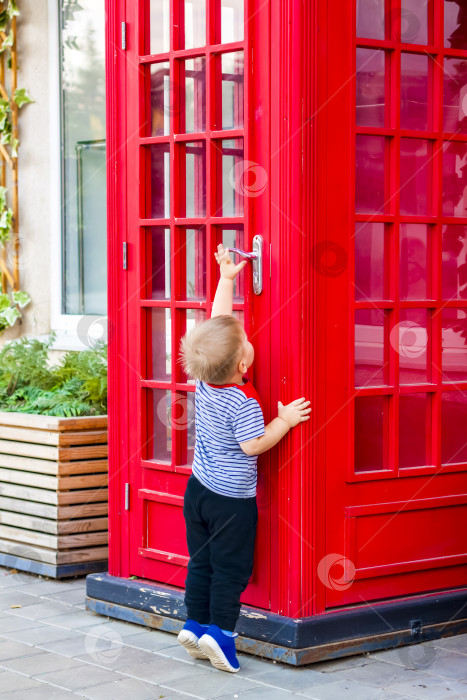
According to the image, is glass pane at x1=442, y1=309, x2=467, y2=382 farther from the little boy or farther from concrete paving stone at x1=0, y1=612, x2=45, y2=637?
concrete paving stone at x1=0, y1=612, x2=45, y2=637

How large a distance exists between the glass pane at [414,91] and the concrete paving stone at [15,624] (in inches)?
99.6

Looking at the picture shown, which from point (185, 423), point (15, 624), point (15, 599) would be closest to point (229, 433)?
point (185, 423)

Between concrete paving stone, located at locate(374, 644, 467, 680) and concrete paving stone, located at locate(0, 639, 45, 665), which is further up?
concrete paving stone, located at locate(374, 644, 467, 680)

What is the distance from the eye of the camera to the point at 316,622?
3.92 m

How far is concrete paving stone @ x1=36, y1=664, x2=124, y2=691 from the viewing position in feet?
12.4

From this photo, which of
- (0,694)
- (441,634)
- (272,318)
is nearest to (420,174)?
(272,318)

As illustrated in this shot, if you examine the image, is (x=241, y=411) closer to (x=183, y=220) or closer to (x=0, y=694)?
(x=183, y=220)

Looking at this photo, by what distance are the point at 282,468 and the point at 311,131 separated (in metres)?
1.22

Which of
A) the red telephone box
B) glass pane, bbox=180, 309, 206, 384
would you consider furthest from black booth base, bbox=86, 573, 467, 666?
glass pane, bbox=180, 309, 206, 384

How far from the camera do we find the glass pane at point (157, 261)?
4.48 metres

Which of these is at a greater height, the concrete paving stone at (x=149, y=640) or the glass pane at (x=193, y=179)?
the glass pane at (x=193, y=179)

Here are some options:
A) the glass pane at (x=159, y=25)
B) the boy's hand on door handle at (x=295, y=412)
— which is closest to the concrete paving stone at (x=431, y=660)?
the boy's hand on door handle at (x=295, y=412)

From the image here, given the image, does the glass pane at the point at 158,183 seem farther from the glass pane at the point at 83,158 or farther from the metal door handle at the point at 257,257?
the glass pane at the point at 83,158

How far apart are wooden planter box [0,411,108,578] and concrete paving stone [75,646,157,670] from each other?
1.19 meters
